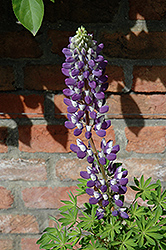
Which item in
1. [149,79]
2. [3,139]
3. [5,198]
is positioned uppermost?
[149,79]

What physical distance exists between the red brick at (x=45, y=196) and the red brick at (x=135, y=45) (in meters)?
0.49

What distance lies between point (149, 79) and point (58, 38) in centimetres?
31

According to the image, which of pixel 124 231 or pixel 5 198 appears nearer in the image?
pixel 124 231

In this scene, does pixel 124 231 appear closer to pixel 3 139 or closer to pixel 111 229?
pixel 111 229

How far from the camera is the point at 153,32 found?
0.78 meters

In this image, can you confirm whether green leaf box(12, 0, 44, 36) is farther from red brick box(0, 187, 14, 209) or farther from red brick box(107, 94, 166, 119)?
red brick box(0, 187, 14, 209)

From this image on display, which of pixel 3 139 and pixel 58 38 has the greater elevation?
pixel 58 38

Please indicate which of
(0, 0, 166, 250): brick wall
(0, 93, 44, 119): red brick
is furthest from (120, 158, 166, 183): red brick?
(0, 93, 44, 119): red brick

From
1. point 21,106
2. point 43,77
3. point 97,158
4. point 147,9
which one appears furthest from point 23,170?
point 147,9

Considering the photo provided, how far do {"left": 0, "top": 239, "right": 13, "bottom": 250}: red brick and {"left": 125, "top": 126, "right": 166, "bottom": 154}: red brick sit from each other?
579 millimetres

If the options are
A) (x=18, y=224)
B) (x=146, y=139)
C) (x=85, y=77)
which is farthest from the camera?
(x=18, y=224)

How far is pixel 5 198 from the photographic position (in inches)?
37.2

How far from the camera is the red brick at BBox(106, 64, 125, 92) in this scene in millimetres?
806

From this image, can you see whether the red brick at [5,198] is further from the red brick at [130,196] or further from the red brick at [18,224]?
Answer: the red brick at [130,196]
